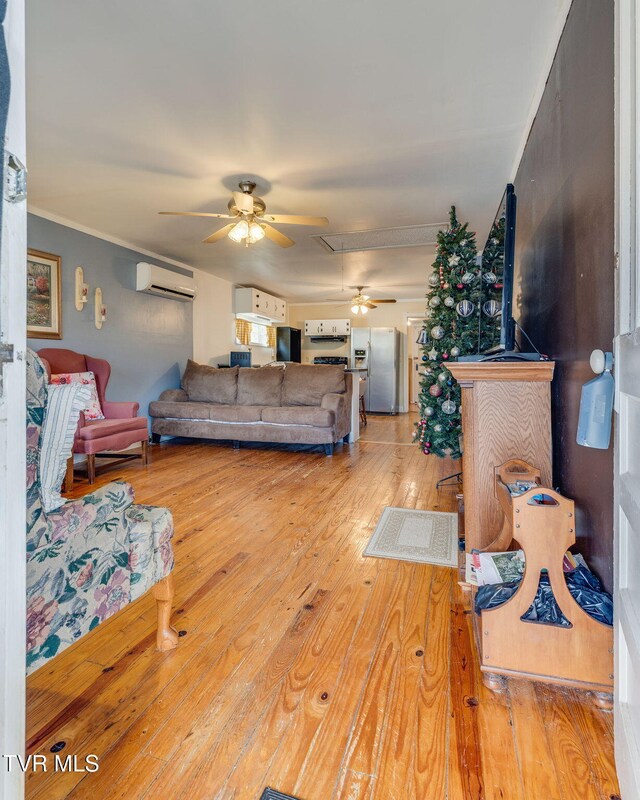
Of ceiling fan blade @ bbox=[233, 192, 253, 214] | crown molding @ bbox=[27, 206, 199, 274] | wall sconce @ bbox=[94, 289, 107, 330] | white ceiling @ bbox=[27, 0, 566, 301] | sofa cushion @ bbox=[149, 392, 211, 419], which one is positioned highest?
crown molding @ bbox=[27, 206, 199, 274]

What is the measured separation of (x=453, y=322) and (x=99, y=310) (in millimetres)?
3631

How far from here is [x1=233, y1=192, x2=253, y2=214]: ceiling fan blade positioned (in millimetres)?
3008

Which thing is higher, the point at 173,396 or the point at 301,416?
the point at 173,396

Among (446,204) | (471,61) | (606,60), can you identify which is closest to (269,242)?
(446,204)

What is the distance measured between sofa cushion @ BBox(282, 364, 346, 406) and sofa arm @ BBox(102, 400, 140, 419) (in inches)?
69.7

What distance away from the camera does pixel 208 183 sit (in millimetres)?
3184

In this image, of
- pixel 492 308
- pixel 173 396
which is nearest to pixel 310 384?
pixel 173 396

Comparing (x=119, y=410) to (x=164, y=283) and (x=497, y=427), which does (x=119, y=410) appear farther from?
(x=497, y=427)

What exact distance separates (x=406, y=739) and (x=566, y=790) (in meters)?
0.35

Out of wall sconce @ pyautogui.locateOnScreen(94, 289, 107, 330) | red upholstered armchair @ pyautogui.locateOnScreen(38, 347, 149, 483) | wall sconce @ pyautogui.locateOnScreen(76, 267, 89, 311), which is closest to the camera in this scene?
red upholstered armchair @ pyautogui.locateOnScreen(38, 347, 149, 483)

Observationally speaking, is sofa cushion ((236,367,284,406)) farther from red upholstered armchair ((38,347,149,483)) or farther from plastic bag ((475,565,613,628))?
plastic bag ((475,565,613,628))

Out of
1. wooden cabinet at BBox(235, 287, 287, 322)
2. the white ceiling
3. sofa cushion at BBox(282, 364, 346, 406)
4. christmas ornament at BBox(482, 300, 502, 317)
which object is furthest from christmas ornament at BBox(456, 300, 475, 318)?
wooden cabinet at BBox(235, 287, 287, 322)

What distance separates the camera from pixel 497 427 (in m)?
1.62

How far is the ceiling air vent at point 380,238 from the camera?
13.8 ft
